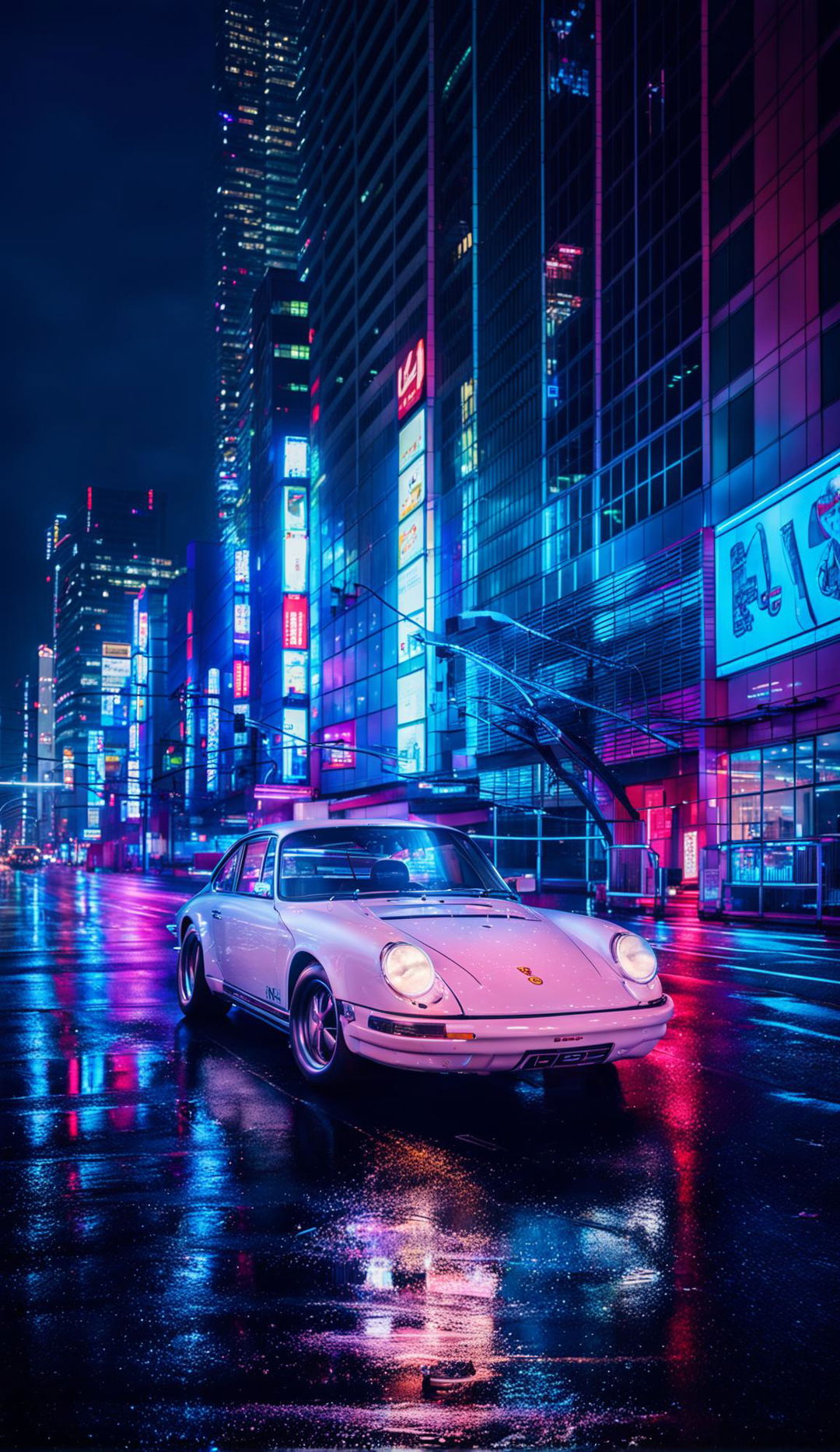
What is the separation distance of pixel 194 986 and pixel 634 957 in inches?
158

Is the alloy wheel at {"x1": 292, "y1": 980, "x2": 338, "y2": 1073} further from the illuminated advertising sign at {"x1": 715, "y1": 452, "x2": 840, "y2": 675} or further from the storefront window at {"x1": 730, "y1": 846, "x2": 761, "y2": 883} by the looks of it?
the illuminated advertising sign at {"x1": 715, "y1": 452, "x2": 840, "y2": 675}

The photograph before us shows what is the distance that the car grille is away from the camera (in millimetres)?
5246

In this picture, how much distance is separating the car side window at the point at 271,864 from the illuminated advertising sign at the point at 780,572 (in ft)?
71.5

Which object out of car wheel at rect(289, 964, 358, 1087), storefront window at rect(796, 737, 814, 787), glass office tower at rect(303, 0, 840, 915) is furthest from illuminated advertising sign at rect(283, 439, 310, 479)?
car wheel at rect(289, 964, 358, 1087)

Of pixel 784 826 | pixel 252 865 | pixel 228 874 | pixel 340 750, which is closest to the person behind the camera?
pixel 252 865

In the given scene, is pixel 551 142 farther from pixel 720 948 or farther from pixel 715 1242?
pixel 715 1242

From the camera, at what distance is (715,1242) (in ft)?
12.5

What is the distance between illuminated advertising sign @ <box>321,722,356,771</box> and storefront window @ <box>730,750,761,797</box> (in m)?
37.5

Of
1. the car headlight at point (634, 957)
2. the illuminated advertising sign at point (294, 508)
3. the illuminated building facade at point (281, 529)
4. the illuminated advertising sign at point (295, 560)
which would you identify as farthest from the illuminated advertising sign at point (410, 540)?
the car headlight at point (634, 957)

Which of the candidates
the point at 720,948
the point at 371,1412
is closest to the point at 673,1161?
the point at 371,1412

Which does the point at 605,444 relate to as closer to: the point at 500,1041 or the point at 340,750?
the point at 340,750

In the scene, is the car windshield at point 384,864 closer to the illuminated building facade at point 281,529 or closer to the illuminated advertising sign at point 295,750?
the illuminated building facade at point 281,529

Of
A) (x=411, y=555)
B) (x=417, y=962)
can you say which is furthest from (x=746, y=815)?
(x=411, y=555)

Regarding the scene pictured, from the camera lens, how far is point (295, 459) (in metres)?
87.0
